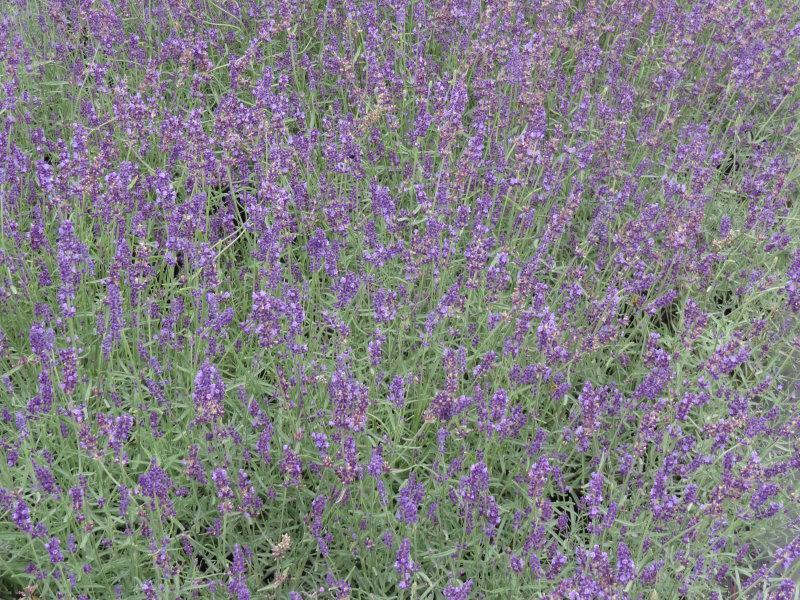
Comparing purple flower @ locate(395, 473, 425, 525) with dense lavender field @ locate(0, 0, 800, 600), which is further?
dense lavender field @ locate(0, 0, 800, 600)

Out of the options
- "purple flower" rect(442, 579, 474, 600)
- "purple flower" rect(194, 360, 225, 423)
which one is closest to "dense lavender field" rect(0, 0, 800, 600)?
"purple flower" rect(194, 360, 225, 423)

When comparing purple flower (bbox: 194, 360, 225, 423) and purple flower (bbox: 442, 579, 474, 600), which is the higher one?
purple flower (bbox: 194, 360, 225, 423)

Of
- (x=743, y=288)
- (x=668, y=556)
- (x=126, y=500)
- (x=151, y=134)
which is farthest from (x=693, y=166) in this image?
(x=126, y=500)

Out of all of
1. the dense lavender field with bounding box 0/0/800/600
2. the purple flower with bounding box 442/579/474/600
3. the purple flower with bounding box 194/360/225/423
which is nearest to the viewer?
the purple flower with bounding box 442/579/474/600

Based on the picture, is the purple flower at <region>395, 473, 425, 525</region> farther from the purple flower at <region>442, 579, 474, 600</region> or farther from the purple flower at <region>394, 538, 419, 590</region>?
the purple flower at <region>442, 579, 474, 600</region>

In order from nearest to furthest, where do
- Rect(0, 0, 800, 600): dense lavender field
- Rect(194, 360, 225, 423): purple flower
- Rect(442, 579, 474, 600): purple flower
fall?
Rect(442, 579, 474, 600): purple flower, Rect(194, 360, 225, 423): purple flower, Rect(0, 0, 800, 600): dense lavender field

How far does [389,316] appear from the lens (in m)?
3.50

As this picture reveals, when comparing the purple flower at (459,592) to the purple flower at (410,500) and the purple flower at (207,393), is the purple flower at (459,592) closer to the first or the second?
the purple flower at (410,500)

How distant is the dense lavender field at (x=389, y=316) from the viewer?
3.09 meters

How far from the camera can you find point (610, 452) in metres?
Result: 3.78

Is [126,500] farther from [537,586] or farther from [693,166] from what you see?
[693,166]

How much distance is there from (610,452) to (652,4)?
310cm

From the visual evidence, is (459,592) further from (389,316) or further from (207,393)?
(389,316)

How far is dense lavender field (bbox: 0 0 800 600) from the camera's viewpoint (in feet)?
10.1
